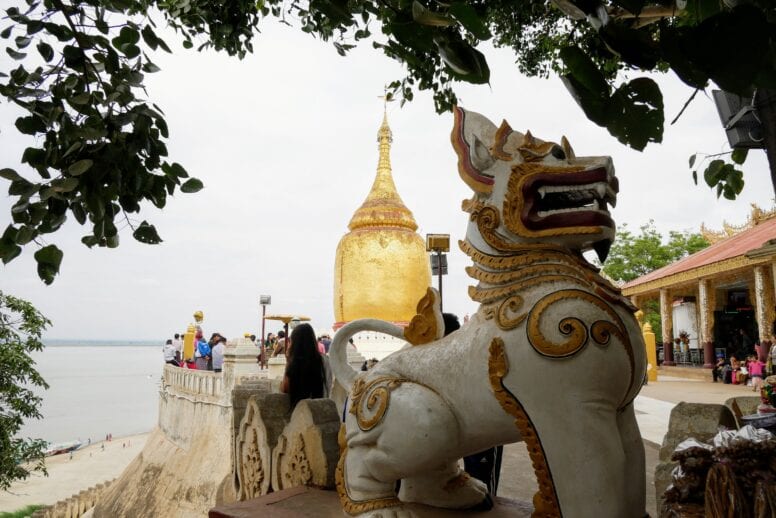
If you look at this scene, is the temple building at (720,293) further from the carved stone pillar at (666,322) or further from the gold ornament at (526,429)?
the gold ornament at (526,429)

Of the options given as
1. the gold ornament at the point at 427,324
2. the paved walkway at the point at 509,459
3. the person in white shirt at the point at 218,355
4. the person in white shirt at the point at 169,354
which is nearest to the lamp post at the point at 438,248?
the paved walkway at the point at 509,459

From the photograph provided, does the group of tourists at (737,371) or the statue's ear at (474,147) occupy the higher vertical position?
the statue's ear at (474,147)

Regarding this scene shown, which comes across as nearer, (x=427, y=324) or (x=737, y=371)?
(x=427, y=324)

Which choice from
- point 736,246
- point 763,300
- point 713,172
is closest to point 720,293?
point 736,246

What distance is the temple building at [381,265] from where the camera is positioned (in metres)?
19.2

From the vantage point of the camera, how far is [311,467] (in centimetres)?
253

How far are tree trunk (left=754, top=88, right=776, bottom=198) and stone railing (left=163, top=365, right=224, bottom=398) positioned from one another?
34.2 ft

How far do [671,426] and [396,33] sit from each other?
1.87 metres

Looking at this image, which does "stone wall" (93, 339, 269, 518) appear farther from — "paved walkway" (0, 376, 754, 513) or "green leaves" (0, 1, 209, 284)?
"green leaves" (0, 1, 209, 284)

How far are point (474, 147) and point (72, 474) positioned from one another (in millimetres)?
26361

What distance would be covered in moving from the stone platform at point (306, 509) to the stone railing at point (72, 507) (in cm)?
1553

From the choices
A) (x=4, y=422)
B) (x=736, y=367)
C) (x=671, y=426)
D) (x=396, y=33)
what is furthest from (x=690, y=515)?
(x=736, y=367)

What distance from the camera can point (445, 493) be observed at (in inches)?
92.7

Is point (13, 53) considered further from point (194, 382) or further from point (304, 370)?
point (194, 382)
